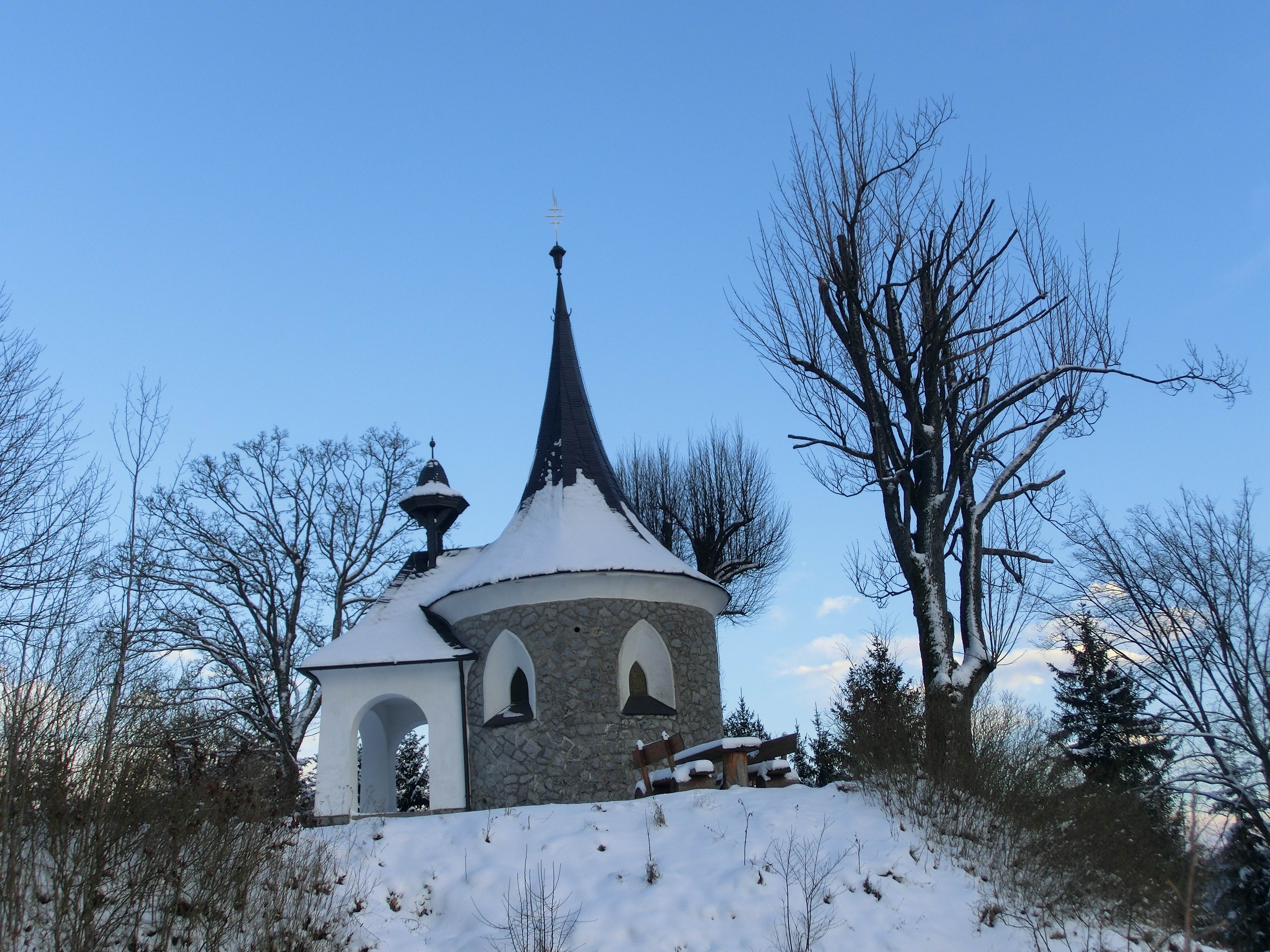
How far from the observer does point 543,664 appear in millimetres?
13859

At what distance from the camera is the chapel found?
13.6 metres

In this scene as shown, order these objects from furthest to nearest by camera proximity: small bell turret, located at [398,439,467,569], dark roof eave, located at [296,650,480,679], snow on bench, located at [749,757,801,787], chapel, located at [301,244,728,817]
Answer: small bell turret, located at [398,439,467,569] → dark roof eave, located at [296,650,480,679] → chapel, located at [301,244,728,817] → snow on bench, located at [749,757,801,787]

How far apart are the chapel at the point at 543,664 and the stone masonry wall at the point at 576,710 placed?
0.7 inches

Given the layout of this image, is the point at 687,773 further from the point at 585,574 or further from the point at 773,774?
the point at 585,574

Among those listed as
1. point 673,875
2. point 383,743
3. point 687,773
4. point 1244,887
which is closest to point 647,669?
point 687,773

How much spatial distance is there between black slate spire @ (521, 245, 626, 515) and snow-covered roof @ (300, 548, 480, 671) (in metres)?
2.00

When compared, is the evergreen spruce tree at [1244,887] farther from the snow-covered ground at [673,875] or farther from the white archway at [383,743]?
the white archway at [383,743]

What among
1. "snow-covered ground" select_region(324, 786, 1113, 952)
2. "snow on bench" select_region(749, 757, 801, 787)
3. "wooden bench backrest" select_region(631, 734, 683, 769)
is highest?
"wooden bench backrest" select_region(631, 734, 683, 769)

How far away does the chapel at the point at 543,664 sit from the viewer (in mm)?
13570

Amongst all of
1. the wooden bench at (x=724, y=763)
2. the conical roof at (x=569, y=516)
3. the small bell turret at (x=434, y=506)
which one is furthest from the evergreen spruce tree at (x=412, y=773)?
the wooden bench at (x=724, y=763)

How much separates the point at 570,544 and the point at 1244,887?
9441 millimetres

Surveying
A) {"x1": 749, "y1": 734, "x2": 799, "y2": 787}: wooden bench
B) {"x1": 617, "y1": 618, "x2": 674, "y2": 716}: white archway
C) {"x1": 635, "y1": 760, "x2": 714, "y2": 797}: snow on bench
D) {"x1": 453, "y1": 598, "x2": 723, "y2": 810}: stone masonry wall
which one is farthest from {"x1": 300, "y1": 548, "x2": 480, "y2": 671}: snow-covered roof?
{"x1": 749, "y1": 734, "x2": 799, "y2": 787}: wooden bench

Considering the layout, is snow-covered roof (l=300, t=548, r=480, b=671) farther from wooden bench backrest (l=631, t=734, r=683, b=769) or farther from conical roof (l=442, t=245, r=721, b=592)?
wooden bench backrest (l=631, t=734, r=683, b=769)

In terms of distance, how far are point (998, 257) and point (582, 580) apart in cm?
674
